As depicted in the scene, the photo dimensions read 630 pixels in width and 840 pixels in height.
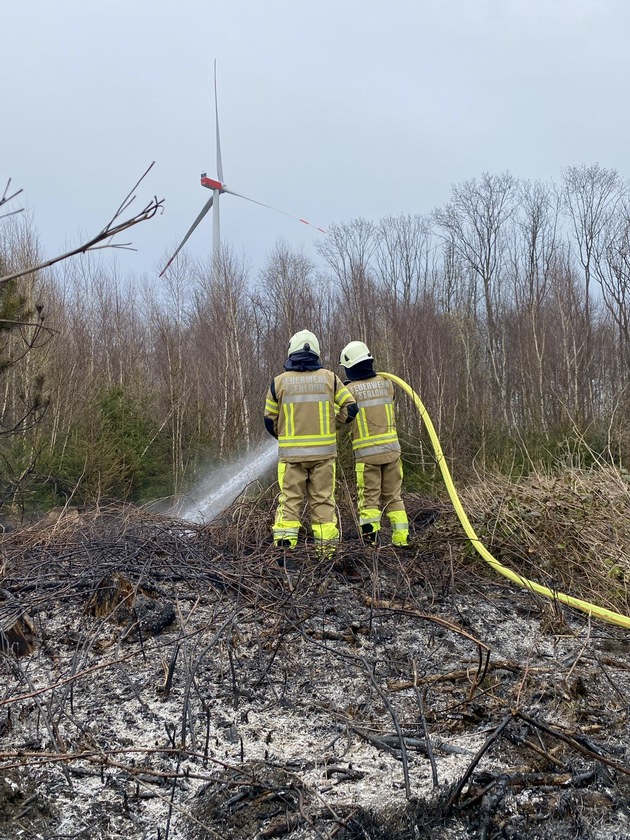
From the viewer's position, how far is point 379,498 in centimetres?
590

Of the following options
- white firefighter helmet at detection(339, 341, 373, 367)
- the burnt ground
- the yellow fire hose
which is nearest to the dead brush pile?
the yellow fire hose

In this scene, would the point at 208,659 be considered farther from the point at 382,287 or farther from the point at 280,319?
the point at 382,287

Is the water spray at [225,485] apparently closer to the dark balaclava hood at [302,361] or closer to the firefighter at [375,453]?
the firefighter at [375,453]

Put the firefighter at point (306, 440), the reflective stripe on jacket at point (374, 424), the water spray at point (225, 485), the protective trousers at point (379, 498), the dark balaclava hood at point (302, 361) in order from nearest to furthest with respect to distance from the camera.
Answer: the firefighter at point (306, 440), the dark balaclava hood at point (302, 361), the protective trousers at point (379, 498), the reflective stripe on jacket at point (374, 424), the water spray at point (225, 485)

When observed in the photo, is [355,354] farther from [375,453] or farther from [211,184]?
[211,184]

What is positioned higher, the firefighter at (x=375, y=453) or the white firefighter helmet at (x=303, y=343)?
the white firefighter helmet at (x=303, y=343)

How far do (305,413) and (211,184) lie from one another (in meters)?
18.5

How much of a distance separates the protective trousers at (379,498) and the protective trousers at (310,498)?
0.38 metres

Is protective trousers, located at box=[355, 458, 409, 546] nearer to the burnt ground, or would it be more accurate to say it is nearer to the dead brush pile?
the dead brush pile

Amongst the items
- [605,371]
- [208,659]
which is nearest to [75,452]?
[208,659]

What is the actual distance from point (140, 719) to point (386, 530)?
3859mm

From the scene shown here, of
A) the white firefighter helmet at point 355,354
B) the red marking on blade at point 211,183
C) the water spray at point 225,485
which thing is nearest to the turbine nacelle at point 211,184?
the red marking on blade at point 211,183

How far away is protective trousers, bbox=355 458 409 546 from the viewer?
18.7ft

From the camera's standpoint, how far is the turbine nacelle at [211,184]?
71.4ft
